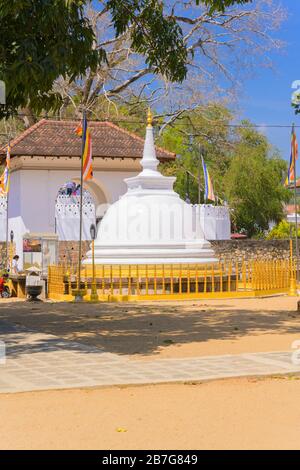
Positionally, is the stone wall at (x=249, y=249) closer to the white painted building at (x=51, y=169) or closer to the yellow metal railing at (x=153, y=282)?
the white painted building at (x=51, y=169)

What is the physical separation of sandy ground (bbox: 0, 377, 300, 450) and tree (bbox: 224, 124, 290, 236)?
118 ft

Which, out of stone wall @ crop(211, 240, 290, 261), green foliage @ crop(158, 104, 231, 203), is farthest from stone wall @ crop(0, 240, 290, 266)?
green foliage @ crop(158, 104, 231, 203)

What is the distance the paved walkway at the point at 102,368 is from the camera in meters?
7.29

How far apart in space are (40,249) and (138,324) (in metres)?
13.2

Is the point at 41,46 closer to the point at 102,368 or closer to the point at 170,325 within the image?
the point at 102,368

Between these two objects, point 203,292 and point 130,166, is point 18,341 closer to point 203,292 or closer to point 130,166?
point 203,292

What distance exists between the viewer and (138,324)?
13.4 m

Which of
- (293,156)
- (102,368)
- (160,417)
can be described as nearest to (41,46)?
(102,368)

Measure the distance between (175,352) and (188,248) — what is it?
12.9 meters

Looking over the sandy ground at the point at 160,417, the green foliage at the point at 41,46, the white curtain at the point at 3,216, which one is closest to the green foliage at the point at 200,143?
the white curtain at the point at 3,216

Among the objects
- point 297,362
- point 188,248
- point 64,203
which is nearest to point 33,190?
point 64,203

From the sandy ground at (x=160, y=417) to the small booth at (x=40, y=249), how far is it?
1895cm

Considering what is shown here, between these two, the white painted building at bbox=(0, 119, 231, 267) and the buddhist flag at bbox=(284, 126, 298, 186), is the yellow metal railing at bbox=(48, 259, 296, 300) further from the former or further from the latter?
the white painted building at bbox=(0, 119, 231, 267)

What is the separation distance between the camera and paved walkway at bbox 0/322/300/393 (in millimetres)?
7285
